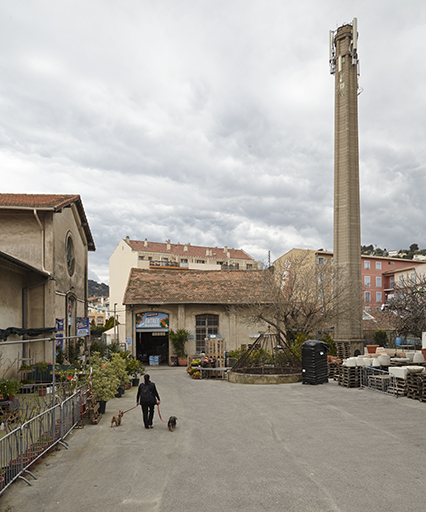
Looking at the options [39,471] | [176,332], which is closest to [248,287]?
[176,332]

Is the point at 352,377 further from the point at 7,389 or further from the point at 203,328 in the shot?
the point at 203,328

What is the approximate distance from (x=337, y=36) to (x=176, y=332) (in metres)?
30.1

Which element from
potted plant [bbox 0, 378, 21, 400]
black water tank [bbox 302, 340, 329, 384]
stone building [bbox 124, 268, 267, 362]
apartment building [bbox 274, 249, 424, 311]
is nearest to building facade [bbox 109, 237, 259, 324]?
stone building [bbox 124, 268, 267, 362]

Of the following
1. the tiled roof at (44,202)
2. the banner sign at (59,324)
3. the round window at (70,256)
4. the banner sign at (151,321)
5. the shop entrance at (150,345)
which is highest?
the tiled roof at (44,202)

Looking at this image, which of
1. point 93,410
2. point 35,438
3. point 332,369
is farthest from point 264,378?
point 35,438

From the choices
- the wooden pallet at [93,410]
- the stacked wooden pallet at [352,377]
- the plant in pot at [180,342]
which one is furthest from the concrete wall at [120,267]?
the wooden pallet at [93,410]

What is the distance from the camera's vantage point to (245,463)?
26.7 feet

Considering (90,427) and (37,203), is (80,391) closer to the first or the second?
(90,427)

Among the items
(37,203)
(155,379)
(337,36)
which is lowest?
(155,379)

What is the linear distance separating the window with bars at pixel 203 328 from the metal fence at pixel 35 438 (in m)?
20.0

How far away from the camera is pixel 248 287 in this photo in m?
33.2

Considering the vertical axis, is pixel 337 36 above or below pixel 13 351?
above

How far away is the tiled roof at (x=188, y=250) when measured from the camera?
254ft

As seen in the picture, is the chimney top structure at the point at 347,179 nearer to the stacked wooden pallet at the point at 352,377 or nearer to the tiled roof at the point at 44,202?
the stacked wooden pallet at the point at 352,377
